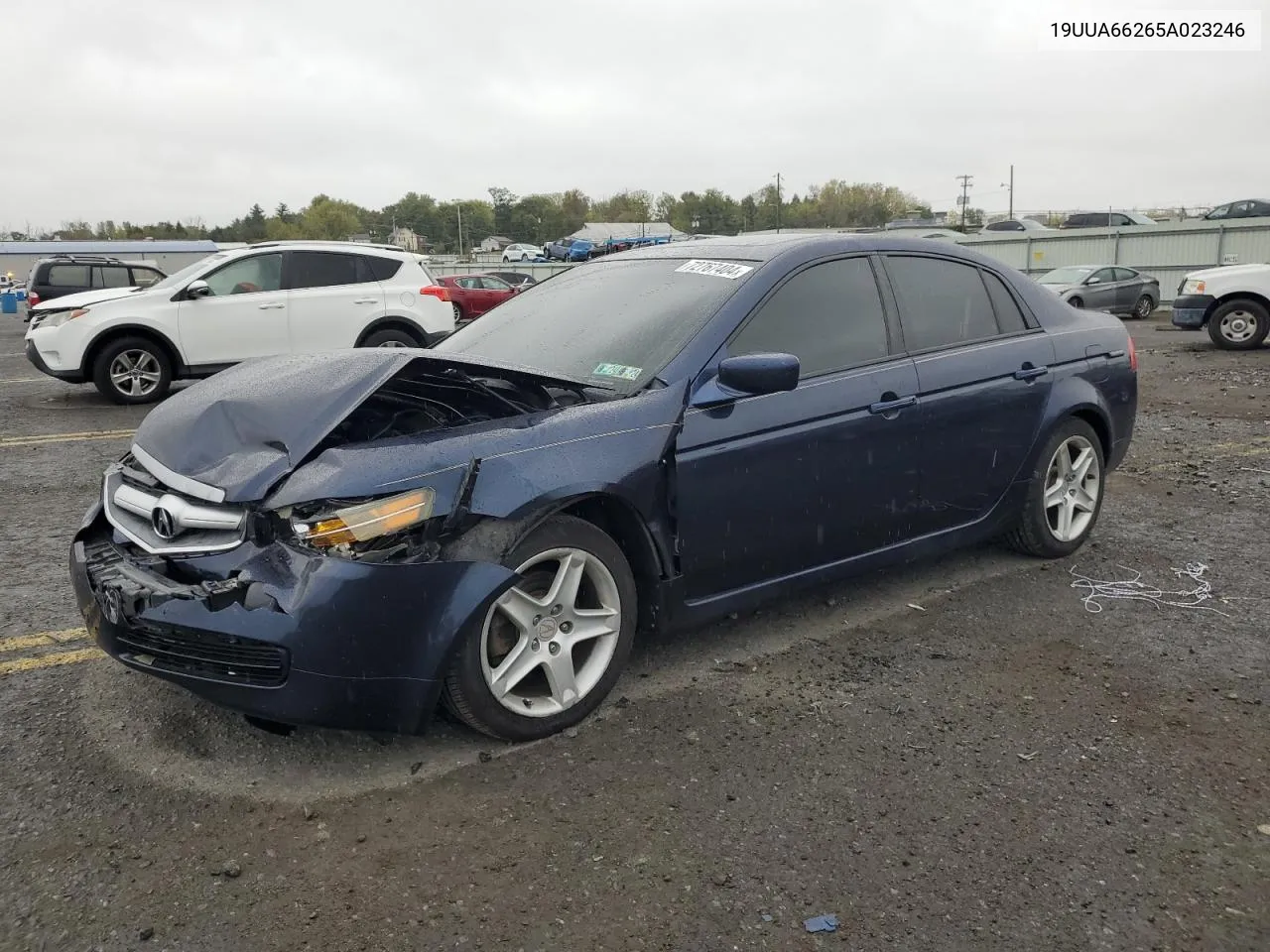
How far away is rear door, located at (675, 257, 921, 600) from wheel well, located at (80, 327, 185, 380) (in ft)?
28.8

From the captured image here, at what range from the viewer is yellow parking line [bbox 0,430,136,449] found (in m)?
8.36

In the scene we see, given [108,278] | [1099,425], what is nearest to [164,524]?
[1099,425]

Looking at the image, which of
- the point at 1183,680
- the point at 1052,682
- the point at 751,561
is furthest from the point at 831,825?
the point at 1183,680

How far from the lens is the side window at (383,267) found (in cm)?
1165

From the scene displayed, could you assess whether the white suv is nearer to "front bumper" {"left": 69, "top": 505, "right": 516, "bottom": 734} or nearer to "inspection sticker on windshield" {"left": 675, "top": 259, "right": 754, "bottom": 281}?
"inspection sticker on windshield" {"left": 675, "top": 259, "right": 754, "bottom": 281}

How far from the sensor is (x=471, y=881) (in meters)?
2.48

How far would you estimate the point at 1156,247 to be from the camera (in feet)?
92.2

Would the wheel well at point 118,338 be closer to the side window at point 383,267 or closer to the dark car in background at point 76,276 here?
the side window at point 383,267

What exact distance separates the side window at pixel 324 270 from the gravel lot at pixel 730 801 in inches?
291

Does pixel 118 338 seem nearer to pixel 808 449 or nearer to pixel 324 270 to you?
pixel 324 270

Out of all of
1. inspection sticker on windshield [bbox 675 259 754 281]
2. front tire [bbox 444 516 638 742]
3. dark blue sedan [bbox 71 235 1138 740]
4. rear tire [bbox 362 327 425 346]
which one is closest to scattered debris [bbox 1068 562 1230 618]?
dark blue sedan [bbox 71 235 1138 740]

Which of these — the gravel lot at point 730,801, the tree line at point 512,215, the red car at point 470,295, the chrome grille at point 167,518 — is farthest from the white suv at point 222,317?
the tree line at point 512,215

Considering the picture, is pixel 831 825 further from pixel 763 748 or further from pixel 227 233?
pixel 227 233

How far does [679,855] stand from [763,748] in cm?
63
